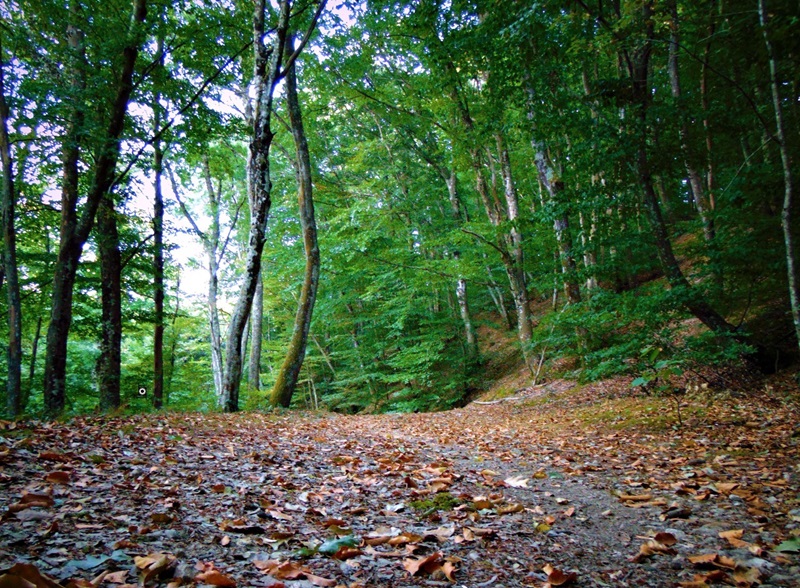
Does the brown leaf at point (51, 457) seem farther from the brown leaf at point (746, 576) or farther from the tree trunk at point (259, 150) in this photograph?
the tree trunk at point (259, 150)

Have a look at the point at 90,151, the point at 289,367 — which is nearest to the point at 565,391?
the point at 289,367

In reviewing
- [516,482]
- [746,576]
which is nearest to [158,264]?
[516,482]

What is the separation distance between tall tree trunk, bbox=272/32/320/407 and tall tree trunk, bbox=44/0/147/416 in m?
3.56

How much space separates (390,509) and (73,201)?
317 inches

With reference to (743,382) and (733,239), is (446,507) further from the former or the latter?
(743,382)

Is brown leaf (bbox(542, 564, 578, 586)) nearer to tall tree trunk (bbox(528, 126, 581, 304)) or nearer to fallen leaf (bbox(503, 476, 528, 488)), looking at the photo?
fallen leaf (bbox(503, 476, 528, 488))

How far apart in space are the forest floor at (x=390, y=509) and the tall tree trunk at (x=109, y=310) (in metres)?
3.77

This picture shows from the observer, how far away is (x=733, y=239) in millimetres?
6805

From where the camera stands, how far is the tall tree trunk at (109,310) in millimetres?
8820

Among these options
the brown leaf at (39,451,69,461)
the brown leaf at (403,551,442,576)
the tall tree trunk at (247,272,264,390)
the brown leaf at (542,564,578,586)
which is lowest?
the brown leaf at (542,564,578,586)

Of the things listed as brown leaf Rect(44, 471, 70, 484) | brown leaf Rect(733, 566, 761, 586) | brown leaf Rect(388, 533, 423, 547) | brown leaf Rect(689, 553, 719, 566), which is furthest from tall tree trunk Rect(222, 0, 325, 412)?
brown leaf Rect(733, 566, 761, 586)

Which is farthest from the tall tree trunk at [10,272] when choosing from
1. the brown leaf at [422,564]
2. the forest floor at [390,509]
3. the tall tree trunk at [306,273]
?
the brown leaf at [422,564]

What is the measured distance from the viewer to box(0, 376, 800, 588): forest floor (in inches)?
80.1

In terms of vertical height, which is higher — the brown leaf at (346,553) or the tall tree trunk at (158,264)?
the tall tree trunk at (158,264)
